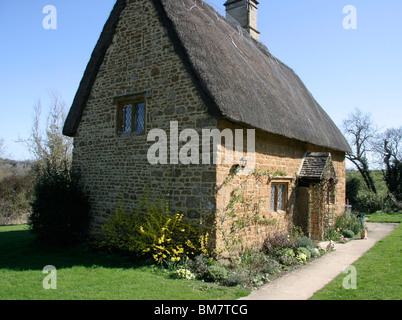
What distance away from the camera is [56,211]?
892 centimetres

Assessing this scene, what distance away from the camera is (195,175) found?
7.39 metres

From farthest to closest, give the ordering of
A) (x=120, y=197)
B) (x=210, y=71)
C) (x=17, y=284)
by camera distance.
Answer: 1. (x=120, y=197)
2. (x=210, y=71)
3. (x=17, y=284)

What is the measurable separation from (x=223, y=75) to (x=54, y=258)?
20.9 ft

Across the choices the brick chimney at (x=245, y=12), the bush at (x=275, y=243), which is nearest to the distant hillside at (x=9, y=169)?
the brick chimney at (x=245, y=12)

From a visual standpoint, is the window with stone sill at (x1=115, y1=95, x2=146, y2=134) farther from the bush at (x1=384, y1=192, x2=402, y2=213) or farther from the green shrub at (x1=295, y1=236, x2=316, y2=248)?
the bush at (x1=384, y1=192, x2=402, y2=213)

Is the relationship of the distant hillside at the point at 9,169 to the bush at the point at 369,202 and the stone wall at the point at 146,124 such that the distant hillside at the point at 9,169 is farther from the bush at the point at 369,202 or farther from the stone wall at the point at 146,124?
the bush at the point at 369,202

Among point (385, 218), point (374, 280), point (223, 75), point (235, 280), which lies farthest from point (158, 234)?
point (385, 218)

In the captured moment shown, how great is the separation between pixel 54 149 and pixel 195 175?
62.9 feet

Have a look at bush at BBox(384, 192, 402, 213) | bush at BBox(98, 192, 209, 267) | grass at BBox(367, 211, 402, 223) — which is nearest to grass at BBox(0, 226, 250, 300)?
bush at BBox(98, 192, 209, 267)

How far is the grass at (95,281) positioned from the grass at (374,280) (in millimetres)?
1738

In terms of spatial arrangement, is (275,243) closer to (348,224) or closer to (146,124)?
(146,124)

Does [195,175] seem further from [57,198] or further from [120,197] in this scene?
[57,198]

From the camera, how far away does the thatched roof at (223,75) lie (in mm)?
7301
